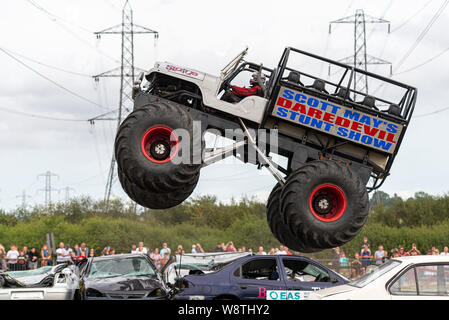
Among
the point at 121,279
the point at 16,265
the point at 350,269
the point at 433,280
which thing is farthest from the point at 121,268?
the point at 16,265

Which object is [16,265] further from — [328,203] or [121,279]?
[328,203]

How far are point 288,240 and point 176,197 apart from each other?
2.45 metres

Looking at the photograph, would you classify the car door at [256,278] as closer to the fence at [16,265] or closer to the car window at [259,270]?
the car window at [259,270]

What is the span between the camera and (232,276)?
41.6 feet

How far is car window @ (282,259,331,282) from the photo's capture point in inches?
502

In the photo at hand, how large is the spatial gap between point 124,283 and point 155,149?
9.73 feet

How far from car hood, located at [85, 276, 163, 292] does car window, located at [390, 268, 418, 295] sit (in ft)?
16.2

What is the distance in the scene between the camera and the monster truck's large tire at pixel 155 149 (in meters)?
10.9

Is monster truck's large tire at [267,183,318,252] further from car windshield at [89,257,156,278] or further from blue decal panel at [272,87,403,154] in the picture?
car windshield at [89,257,156,278]

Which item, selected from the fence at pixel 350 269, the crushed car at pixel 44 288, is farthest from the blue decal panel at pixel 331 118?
the fence at pixel 350 269

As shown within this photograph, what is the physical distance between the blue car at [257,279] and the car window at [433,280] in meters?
3.57

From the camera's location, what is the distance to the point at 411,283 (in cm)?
912

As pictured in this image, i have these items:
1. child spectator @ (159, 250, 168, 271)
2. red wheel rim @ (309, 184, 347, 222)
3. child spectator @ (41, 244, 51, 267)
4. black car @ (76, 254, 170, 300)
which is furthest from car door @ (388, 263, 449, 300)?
child spectator @ (41, 244, 51, 267)
